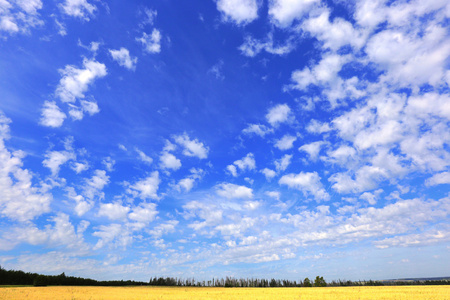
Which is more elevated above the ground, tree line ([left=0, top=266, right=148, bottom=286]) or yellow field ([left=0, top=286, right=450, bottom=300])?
tree line ([left=0, top=266, right=148, bottom=286])

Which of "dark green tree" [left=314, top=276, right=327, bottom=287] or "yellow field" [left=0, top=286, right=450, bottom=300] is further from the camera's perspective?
"dark green tree" [left=314, top=276, right=327, bottom=287]

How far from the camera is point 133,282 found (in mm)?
167625

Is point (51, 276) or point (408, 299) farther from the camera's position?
point (51, 276)

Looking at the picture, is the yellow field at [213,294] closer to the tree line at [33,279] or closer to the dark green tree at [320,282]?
the tree line at [33,279]

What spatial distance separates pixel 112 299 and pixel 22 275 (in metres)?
76.4

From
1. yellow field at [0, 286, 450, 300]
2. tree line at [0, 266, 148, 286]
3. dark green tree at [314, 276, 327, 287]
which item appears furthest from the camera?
dark green tree at [314, 276, 327, 287]

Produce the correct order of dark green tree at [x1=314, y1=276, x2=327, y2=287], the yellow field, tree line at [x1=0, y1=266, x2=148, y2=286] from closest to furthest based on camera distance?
1. the yellow field
2. tree line at [x1=0, y1=266, x2=148, y2=286]
3. dark green tree at [x1=314, y1=276, x2=327, y2=287]

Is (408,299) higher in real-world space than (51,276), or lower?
lower

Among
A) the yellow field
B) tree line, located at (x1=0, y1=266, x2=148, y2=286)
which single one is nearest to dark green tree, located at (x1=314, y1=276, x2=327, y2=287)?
the yellow field

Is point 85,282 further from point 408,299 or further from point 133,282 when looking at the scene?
point 408,299

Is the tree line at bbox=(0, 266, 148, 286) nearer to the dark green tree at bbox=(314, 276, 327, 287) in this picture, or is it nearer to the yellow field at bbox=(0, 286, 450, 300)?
the yellow field at bbox=(0, 286, 450, 300)

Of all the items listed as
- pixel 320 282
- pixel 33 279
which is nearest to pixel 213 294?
pixel 33 279

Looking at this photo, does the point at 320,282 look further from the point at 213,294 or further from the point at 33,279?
the point at 33,279

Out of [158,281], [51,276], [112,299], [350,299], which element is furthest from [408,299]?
[158,281]
